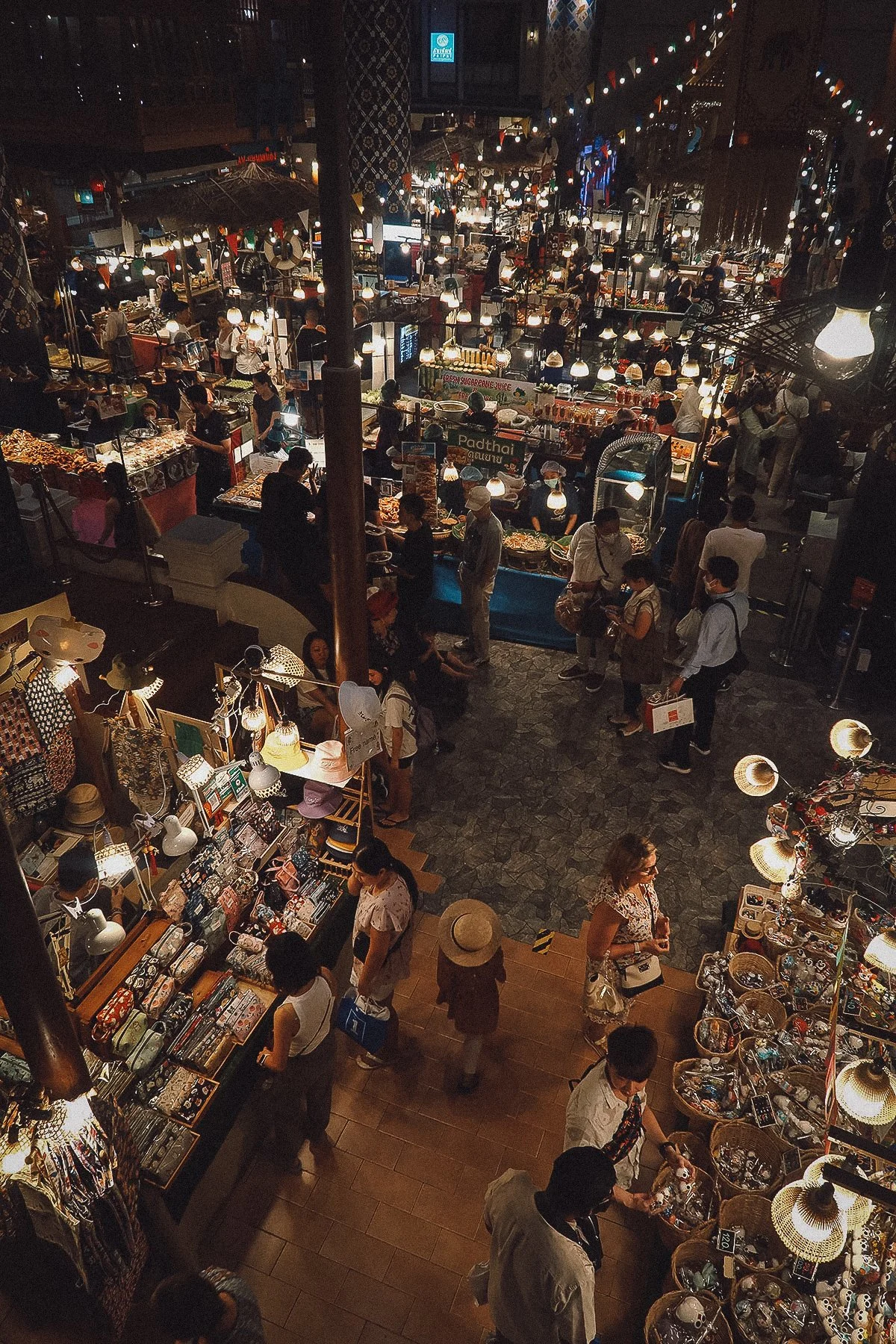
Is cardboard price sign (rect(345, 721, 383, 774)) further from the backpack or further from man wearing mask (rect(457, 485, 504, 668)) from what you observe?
man wearing mask (rect(457, 485, 504, 668))

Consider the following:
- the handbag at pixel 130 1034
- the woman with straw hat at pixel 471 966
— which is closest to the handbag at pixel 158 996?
the handbag at pixel 130 1034

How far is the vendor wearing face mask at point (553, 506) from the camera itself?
10117 millimetres

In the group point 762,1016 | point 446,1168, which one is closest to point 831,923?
point 762,1016

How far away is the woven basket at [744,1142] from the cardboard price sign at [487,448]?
27.1 feet

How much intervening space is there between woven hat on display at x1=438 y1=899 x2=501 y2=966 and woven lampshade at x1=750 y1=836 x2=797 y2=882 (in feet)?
5.02

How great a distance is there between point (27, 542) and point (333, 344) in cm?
367

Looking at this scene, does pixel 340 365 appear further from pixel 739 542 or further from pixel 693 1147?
pixel 693 1147

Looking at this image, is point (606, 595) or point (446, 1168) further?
point (606, 595)

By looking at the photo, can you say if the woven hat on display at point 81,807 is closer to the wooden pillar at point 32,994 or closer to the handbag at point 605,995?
the wooden pillar at point 32,994

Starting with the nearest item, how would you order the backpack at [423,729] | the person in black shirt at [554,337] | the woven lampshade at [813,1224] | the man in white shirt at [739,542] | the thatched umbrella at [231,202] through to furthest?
the woven lampshade at [813,1224] < the backpack at [423,729] < the man in white shirt at [739,542] < the thatched umbrella at [231,202] < the person in black shirt at [554,337]

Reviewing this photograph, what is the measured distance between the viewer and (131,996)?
485 centimetres

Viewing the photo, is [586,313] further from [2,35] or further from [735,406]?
[2,35]

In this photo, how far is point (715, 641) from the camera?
6812 millimetres

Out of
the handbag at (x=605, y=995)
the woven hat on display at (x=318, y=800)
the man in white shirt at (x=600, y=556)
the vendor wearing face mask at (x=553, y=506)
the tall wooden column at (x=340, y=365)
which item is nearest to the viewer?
the tall wooden column at (x=340, y=365)
